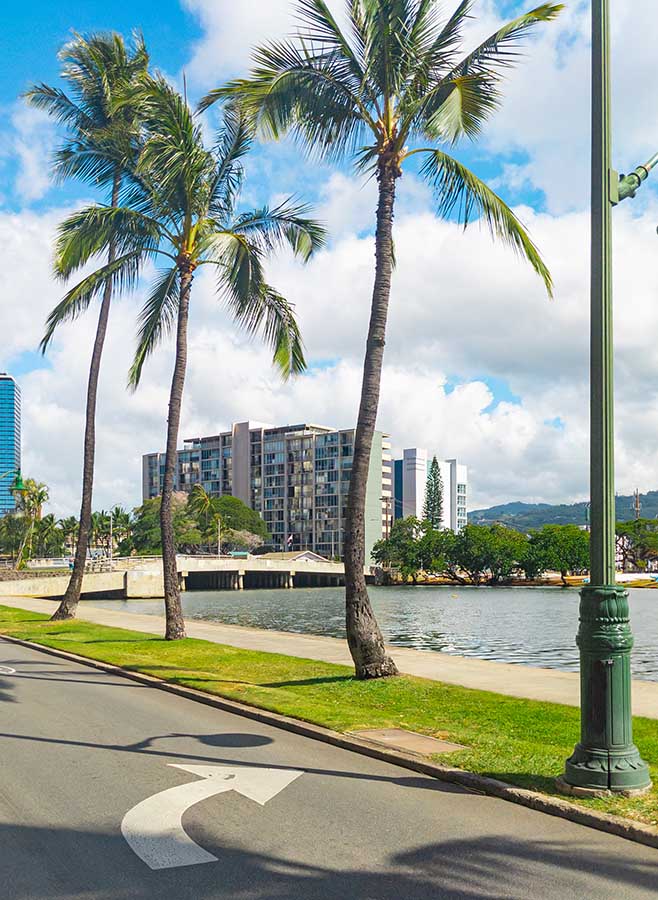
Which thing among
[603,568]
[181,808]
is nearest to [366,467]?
[603,568]

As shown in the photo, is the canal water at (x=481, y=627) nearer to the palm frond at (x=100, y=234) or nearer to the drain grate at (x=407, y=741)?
the drain grate at (x=407, y=741)

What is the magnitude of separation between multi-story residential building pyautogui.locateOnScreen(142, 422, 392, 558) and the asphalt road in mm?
156206

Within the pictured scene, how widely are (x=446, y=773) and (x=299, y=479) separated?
171m

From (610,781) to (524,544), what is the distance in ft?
368

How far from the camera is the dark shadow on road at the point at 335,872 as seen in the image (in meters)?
5.61

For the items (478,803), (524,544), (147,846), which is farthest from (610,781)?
(524,544)

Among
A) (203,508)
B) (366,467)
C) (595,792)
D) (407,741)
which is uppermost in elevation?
(203,508)

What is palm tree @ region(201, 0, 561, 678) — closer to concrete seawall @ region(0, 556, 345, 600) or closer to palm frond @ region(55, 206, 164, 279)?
palm frond @ region(55, 206, 164, 279)

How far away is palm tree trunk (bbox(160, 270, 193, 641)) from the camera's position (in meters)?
23.1

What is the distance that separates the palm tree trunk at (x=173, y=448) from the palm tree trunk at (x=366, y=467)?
340 inches

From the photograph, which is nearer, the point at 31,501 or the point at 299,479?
the point at 31,501

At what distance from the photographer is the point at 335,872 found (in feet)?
19.6


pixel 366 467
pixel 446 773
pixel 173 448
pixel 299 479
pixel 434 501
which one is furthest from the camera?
pixel 434 501

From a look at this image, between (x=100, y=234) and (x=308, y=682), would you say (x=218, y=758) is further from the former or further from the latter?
(x=100, y=234)
